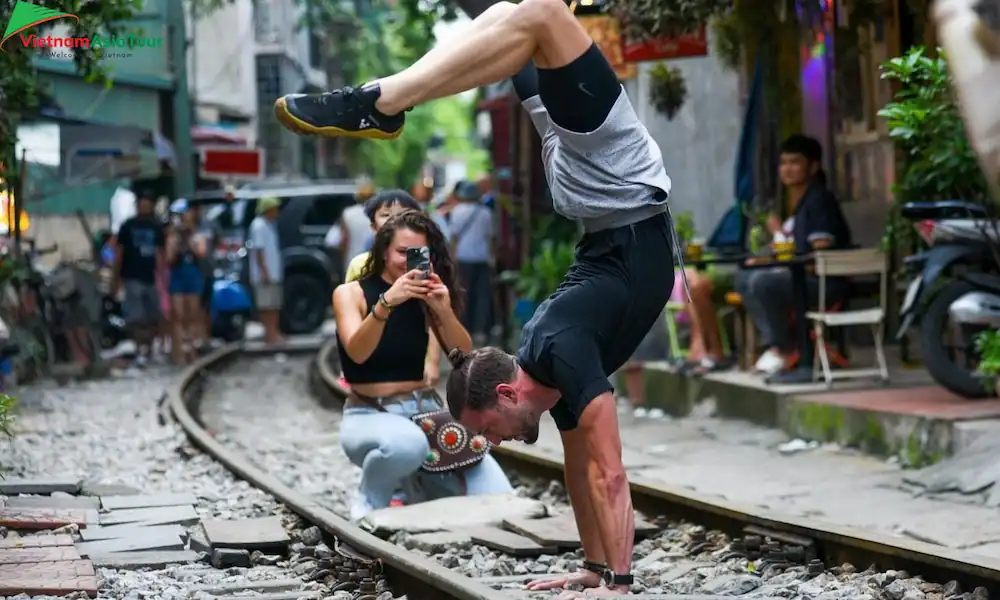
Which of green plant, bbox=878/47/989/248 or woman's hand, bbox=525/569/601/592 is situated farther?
green plant, bbox=878/47/989/248

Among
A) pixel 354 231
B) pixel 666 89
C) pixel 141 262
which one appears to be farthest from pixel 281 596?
pixel 354 231

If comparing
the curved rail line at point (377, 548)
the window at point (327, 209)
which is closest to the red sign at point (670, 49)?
the curved rail line at point (377, 548)

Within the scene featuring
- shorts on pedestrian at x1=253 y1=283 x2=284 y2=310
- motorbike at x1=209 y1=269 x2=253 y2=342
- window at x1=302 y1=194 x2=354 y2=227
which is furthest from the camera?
window at x1=302 y1=194 x2=354 y2=227

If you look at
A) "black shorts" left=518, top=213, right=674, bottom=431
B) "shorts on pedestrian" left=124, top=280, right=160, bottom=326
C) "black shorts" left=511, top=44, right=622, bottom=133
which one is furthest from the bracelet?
"shorts on pedestrian" left=124, top=280, right=160, bottom=326

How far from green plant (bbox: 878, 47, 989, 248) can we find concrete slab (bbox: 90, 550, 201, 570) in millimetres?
4640

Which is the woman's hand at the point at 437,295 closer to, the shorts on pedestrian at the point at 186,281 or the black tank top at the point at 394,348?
the black tank top at the point at 394,348

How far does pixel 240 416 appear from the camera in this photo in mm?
14969

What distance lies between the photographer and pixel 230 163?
1164 inches

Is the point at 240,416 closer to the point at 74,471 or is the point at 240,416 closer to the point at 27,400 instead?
the point at 27,400

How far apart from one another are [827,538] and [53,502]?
3.99 metres

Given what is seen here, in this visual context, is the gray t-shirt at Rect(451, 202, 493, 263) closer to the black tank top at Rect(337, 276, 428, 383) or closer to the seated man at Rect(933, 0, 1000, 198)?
the black tank top at Rect(337, 276, 428, 383)

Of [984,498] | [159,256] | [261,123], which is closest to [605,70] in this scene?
[984,498]

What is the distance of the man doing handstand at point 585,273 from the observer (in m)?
4.95

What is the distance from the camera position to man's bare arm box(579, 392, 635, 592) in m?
5.31
